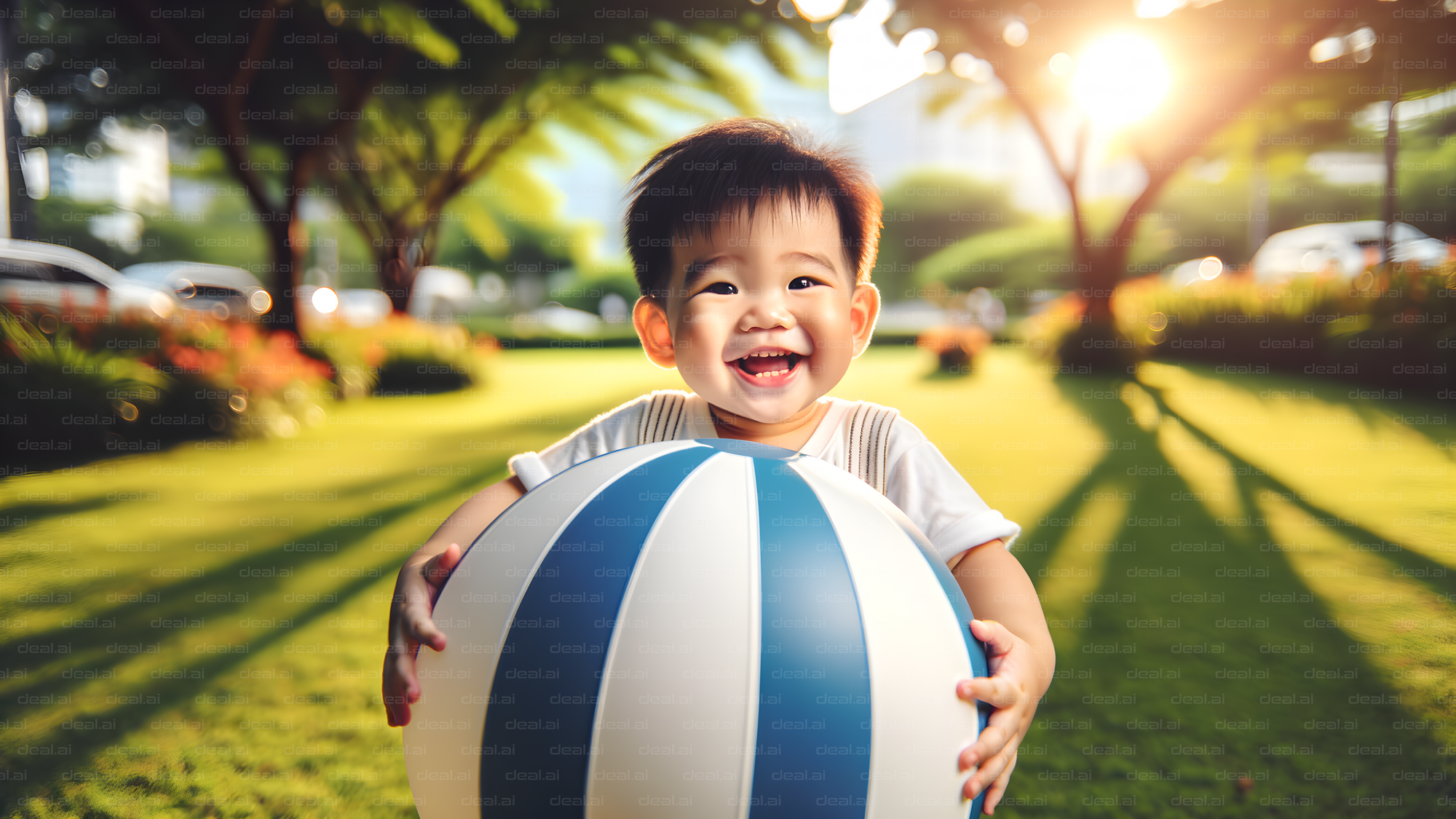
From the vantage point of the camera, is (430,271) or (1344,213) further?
(430,271)

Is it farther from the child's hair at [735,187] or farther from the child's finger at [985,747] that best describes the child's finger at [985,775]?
the child's hair at [735,187]

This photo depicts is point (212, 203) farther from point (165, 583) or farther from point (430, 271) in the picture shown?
point (165, 583)

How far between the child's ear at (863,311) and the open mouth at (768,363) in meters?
0.20

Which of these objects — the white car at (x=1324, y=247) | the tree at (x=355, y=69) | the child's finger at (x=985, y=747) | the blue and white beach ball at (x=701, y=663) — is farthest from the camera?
the white car at (x=1324, y=247)

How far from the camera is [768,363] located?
1865mm

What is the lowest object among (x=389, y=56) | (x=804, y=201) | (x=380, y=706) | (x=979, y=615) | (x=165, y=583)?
(x=380, y=706)

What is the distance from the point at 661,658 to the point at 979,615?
33.6 inches

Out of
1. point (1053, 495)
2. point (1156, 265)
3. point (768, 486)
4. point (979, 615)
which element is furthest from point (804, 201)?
point (1156, 265)

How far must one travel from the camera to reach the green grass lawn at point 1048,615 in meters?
2.69

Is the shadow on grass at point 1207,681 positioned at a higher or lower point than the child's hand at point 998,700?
lower

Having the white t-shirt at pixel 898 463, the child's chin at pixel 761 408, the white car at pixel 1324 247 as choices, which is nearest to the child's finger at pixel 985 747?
the white t-shirt at pixel 898 463

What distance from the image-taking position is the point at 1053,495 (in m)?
6.29

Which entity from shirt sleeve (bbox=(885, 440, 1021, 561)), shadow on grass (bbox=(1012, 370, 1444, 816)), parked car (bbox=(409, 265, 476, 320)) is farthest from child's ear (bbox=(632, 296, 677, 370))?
parked car (bbox=(409, 265, 476, 320))

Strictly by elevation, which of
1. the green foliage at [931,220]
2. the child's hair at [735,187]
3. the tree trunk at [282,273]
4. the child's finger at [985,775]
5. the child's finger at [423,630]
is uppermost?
the green foliage at [931,220]
